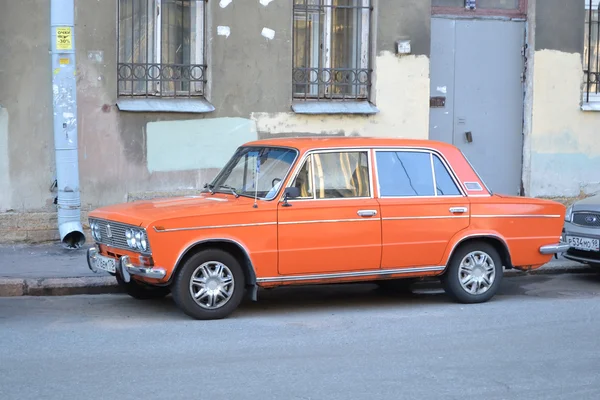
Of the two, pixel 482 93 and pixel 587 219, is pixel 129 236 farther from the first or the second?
pixel 482 93

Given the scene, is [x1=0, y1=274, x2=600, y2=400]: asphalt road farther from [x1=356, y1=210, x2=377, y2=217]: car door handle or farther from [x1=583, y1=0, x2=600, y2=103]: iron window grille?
[x1=583, y1=0, x2=600, y2=103]: iron window grille

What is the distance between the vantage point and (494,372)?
6.64 m

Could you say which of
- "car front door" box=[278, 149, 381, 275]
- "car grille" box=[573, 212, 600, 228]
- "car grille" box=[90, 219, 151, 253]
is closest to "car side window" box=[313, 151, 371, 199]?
"car front door" box=[278, 149, 381, 275]

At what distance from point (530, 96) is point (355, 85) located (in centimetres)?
282

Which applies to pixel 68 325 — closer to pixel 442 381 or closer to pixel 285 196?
pixel 285 196

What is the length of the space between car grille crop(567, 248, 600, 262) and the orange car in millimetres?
1167

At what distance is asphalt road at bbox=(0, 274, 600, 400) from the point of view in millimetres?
6156

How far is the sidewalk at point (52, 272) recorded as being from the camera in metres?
9.66

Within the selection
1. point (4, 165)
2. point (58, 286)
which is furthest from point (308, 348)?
point (4, 165)

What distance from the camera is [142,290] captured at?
9289 millimetres

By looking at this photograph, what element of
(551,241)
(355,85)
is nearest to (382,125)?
(355,85)

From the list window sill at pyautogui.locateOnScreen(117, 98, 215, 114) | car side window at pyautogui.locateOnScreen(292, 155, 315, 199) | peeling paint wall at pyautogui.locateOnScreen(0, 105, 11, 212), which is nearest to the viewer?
car side window at pyautogui.locateOnScreen(292, 155, 315, 199)

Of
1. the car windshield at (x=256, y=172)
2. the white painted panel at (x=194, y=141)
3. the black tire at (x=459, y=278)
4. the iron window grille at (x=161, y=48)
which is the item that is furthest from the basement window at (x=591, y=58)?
the car windshield at (x=256, y=172)

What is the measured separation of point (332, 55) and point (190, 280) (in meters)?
6.34
